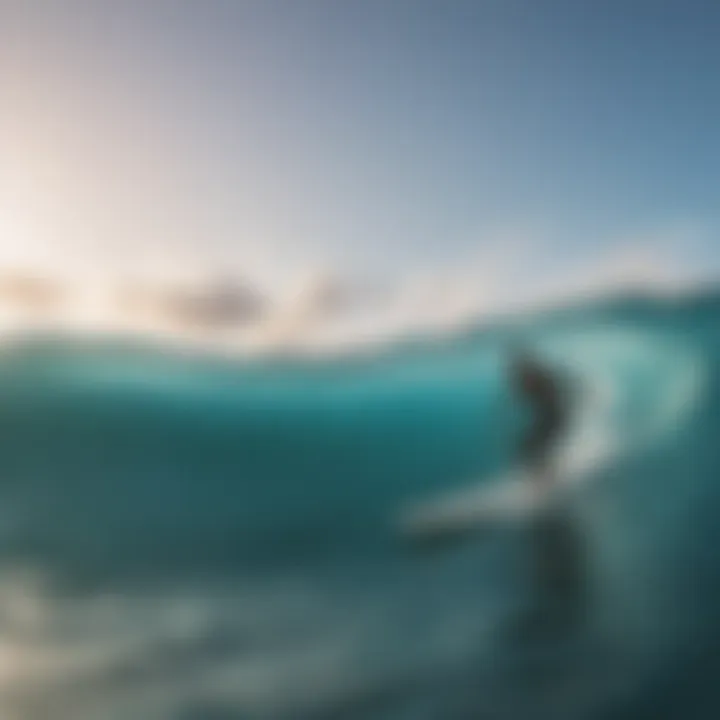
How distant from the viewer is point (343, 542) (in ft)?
3.95

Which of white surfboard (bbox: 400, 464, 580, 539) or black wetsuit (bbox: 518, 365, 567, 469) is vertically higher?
black wetsuit (bbox: 518, 365, 567, 469)

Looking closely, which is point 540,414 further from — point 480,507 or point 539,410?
point 480,507

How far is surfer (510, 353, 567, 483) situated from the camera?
4.05 ft

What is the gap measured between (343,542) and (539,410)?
0.90ft

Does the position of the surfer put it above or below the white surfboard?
above

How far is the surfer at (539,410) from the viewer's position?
4.05 feet

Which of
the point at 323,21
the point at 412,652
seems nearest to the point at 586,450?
the point at 412,652

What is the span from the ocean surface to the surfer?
0.7 inches

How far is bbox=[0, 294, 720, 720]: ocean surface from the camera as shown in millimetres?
1165

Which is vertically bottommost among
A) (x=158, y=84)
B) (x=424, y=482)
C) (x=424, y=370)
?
(x=424, y=482)

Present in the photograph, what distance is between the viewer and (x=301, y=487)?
3.99 feet

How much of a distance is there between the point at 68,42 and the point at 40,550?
586 millimetres

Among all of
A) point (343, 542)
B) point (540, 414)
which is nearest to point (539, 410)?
point (540, 414)

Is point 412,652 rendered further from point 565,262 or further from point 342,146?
point 342,146
